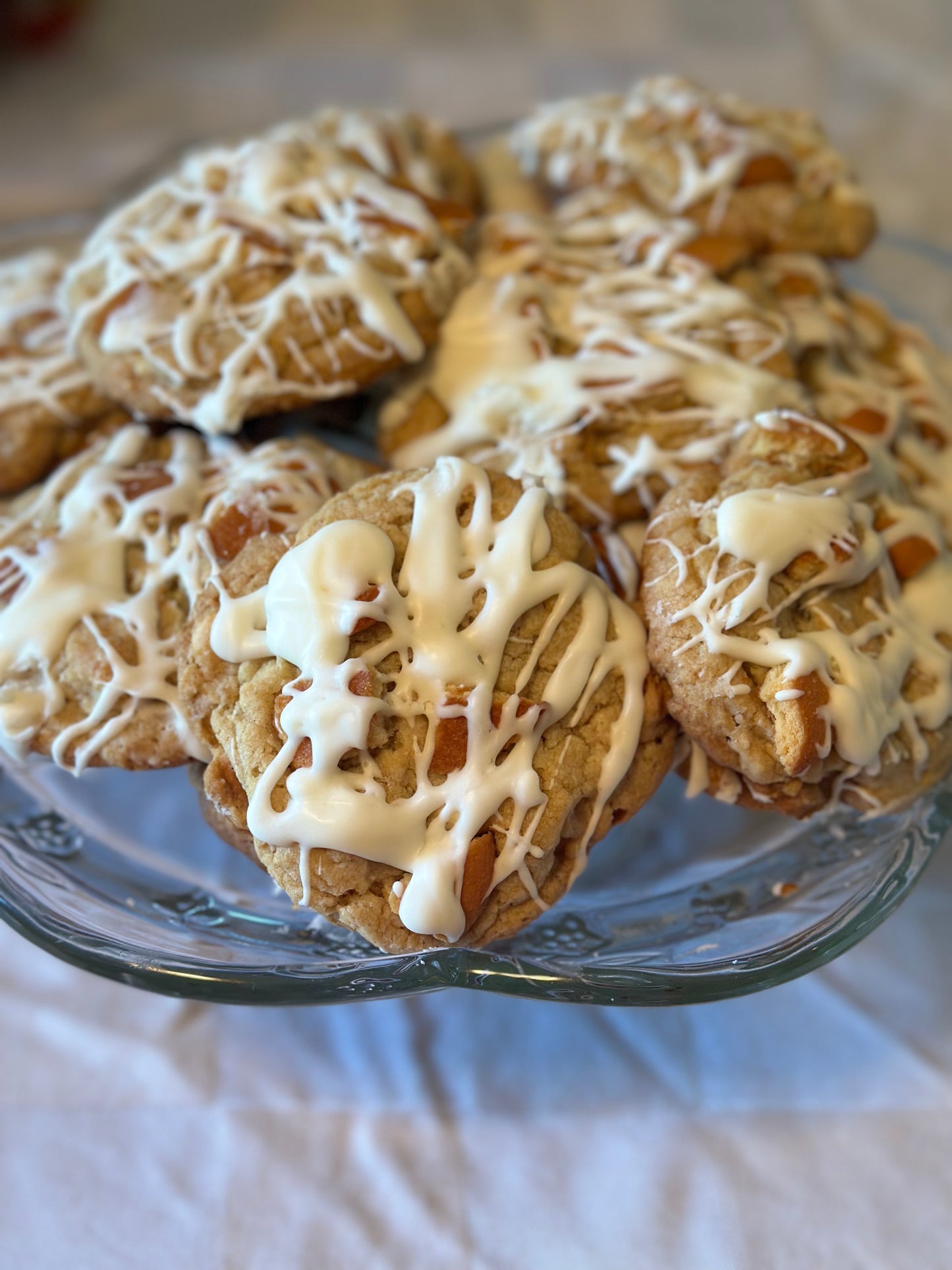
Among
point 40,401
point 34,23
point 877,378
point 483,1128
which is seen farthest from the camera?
point 34,23

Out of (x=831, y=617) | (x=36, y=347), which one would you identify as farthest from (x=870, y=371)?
(x=36, y=347)

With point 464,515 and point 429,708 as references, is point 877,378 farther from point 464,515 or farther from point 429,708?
point 429,708

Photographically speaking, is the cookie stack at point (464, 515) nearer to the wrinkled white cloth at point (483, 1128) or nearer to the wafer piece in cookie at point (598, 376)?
the wafer piece in cookie at point (598, 376)

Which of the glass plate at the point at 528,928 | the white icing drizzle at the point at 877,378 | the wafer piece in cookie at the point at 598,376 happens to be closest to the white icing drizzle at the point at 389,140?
the wafer piece in cookie at the point at 598,376

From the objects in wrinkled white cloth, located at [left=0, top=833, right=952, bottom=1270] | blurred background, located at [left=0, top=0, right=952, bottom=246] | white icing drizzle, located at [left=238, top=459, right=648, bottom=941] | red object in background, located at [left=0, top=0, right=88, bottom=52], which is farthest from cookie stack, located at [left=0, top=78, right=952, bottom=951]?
red object in background, located at [left=0, top=0, right=88, bottom=52]

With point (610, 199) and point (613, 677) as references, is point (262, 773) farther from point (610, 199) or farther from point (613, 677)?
point (610, 199)

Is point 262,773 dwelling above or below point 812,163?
below

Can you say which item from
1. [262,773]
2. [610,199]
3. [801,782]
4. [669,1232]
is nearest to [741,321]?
[610,199]
